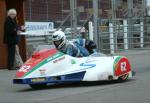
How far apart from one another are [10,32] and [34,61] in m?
4.54

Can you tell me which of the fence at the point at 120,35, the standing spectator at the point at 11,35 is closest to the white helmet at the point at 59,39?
the standing spectator at the point at 11,35

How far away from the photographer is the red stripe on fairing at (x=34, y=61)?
441 inches

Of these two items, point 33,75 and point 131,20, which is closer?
point 33,75

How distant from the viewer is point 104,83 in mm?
12023

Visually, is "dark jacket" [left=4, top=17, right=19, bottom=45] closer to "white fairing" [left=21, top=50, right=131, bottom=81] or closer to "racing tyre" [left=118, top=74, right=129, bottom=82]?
"white fairing" [left=21, top=50, right=131, bottom=81]

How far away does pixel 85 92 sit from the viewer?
34.4ft

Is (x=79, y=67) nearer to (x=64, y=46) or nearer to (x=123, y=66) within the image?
(x=64, y=46)

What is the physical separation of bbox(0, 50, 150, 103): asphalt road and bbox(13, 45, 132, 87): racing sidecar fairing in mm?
218

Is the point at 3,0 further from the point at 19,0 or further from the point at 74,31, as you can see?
the point at 74,31

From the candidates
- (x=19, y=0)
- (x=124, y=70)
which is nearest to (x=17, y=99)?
(x=124, y=70)

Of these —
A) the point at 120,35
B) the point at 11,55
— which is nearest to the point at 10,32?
the point at 11,55

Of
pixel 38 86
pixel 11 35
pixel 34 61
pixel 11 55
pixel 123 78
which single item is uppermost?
pixel 11 35

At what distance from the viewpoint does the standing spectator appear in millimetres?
15719

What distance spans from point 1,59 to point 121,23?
7.46m
